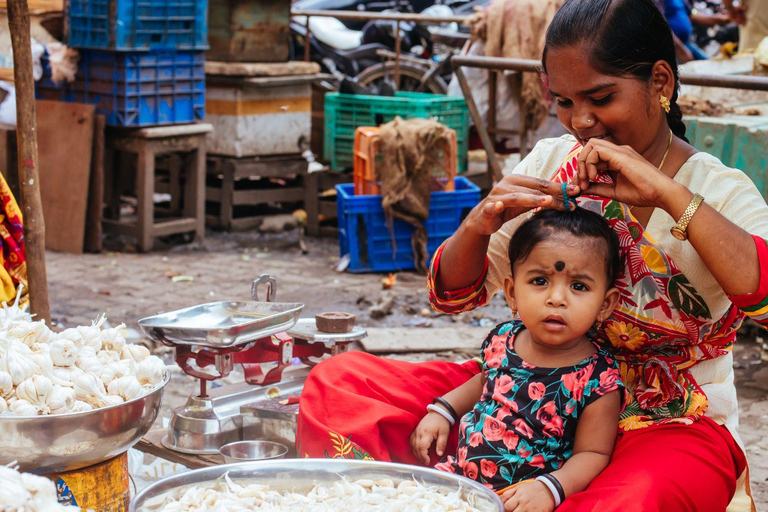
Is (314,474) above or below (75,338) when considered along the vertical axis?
below

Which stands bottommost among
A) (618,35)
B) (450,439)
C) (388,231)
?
(388,231)

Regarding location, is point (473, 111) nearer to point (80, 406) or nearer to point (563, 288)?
point (563, 288)

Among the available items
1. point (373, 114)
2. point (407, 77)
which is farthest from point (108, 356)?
point (407, 77)

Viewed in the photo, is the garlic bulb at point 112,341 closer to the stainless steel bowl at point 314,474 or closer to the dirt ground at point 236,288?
the stainless steel bowl at point 314,474

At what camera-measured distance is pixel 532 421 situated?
1.97 m

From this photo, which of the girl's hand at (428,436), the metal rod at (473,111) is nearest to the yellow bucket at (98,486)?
the girl's hand at (428,436)

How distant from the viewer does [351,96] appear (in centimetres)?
682

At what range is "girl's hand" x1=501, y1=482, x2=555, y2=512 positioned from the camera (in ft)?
5.85

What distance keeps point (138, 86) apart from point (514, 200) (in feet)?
15.6

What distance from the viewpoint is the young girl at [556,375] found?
6.38ft

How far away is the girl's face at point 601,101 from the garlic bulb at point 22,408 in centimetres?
125

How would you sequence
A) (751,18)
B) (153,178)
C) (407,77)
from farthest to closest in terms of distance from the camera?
(407,77) < (751,18) < (153,178)

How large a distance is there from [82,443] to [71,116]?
Result: 4980 mm

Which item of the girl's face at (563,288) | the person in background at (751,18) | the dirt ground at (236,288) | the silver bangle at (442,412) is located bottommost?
the dirt ground at (236,288)
